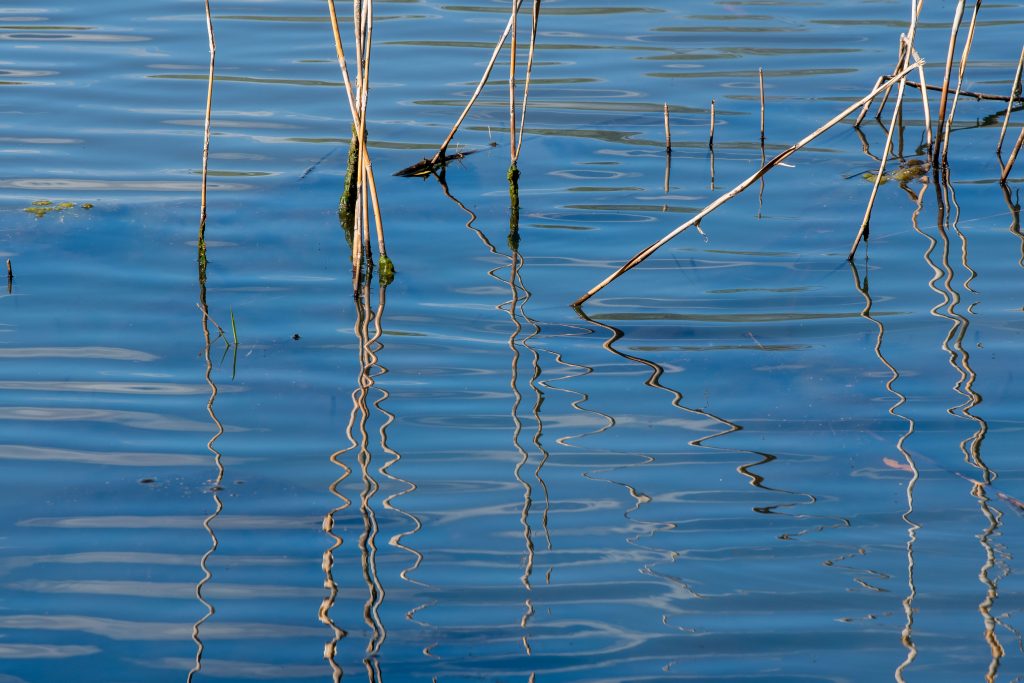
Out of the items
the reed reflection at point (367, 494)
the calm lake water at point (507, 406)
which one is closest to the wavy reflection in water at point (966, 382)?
the calm lake water at point (507, 406)

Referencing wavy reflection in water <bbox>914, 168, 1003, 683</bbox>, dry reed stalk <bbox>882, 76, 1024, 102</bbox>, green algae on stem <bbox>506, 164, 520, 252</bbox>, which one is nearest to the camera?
wavy reflection in water <bbox>914, 168, 1003, 683</bbox>

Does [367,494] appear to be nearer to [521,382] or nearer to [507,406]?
[507,406]

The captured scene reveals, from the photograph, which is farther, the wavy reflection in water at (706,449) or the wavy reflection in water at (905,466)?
the wavy reflection in water at (706,449)

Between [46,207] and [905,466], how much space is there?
4.00 meters

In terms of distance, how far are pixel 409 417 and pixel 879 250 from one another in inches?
95.3

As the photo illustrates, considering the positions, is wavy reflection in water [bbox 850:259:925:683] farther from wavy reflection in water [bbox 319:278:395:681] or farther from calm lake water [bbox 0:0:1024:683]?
wavy reflection in water [bbox 319:278:395:681]

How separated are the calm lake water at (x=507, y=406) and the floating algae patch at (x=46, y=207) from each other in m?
0.04

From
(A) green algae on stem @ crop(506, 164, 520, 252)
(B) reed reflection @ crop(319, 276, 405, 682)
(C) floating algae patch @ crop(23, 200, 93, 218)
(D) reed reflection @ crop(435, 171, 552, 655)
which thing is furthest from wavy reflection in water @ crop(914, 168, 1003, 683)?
(C) floating algae patch @ crop(23, 200, 93, 218)

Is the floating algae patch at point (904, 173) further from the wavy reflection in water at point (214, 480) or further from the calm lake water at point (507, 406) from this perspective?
the wavy reflection in water at point (214, 480)

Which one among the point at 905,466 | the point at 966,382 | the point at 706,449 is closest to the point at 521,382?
the point at 706,449

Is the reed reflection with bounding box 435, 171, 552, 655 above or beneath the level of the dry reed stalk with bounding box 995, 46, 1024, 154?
beneath

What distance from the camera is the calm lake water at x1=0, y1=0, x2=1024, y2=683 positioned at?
2.99 m

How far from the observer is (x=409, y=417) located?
3.97 m

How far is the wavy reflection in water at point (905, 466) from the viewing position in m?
2.90
